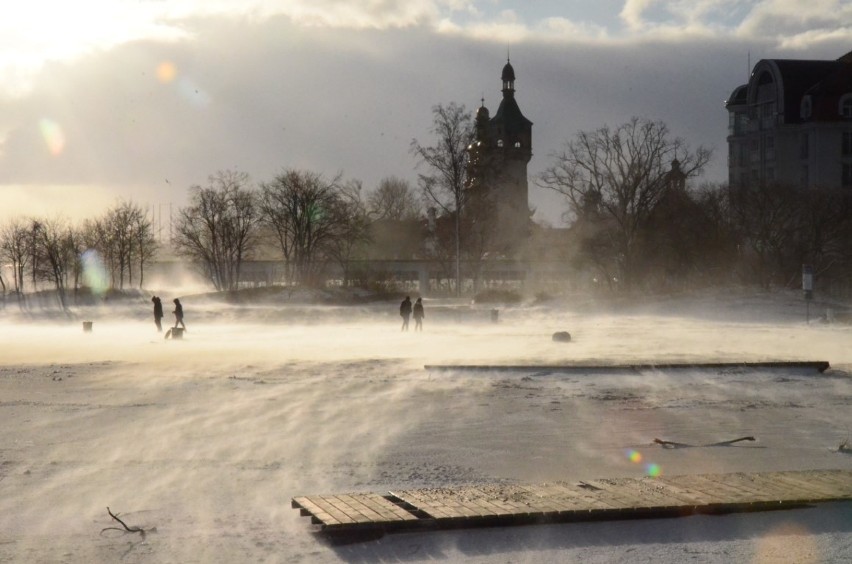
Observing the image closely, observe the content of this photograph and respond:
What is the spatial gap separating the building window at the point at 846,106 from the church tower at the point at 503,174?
24.9 m

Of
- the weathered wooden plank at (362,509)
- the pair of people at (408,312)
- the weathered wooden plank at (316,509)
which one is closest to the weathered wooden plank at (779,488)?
the weathered wooden plank at (362,509)

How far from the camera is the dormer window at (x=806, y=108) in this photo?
264ft

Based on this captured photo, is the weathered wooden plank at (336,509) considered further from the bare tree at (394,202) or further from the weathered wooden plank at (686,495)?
the bare tree at (394,202)

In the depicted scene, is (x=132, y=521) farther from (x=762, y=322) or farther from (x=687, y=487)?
(x=762, y=322)

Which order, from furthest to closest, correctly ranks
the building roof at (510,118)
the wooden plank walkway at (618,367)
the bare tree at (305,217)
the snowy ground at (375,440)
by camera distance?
the building roof at (510,118) → the bare tree at (305,217) → the wooden plank walkway at (618,367) → the snowy ground at (375,440)

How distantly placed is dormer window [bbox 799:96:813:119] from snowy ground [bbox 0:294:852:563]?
50.5m

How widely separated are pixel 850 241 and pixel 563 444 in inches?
1998

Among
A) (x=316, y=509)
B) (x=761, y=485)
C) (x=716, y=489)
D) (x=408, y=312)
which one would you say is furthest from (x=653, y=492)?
(x=408, y=312)

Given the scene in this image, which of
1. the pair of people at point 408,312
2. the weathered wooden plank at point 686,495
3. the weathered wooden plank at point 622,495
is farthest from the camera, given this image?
the pair of people at point 408,312

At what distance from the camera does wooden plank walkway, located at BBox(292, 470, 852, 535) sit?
421 inches

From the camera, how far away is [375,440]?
1594 centimetres

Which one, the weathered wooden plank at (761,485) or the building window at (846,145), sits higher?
the building window at (846,145)

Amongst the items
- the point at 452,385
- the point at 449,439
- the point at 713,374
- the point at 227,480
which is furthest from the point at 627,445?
the point at 713,374

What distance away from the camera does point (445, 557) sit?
32.7 ft
